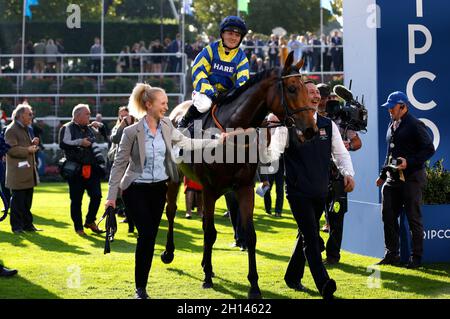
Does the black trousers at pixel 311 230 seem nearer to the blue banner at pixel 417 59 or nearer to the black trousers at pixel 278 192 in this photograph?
the blue banner at pixel 417 59

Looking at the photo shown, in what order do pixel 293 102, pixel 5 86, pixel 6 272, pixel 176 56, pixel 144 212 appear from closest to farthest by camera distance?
pixel 144 212, pixel 293 102, pixel 6 272, pixel 176 56, pixel 5 86

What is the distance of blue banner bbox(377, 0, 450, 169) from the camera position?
10.3m

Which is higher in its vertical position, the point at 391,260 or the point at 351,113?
the point at 351,113

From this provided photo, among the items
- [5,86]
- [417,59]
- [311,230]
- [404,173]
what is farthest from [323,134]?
[5,86]

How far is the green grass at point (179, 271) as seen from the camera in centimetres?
814

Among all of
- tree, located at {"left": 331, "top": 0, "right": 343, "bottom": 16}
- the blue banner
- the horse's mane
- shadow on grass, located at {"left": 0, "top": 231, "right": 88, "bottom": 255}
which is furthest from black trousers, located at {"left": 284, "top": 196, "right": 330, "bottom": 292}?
tree, located at {"left": 331, "top": 0, "right": 343, "bottom": 16}

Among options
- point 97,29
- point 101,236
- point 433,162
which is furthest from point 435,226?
point 97,29

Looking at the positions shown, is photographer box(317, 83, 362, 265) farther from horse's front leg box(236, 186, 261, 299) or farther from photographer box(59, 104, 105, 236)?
photographer box(59, 104, 105, 236)

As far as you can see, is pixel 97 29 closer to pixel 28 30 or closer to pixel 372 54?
pixel 28 30

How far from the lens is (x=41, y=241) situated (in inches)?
483

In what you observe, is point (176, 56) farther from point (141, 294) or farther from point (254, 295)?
point (141, 294)

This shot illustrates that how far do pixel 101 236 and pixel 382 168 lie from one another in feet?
16.6

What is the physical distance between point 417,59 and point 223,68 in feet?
9.10

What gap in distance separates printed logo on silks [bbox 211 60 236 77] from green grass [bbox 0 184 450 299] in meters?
2.26
